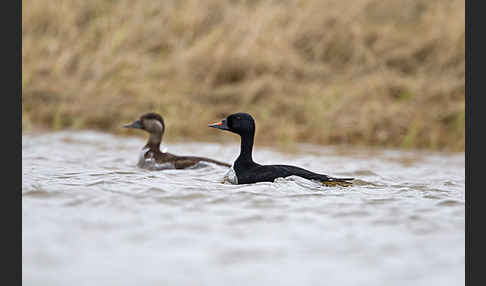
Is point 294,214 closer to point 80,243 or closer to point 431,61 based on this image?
point 80,243

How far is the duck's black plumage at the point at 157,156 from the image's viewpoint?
737cm

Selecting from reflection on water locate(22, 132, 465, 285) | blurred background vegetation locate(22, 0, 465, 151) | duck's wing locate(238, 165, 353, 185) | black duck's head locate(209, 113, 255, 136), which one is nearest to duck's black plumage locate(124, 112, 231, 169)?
reflection on water locate(22, 132, 465, 285)

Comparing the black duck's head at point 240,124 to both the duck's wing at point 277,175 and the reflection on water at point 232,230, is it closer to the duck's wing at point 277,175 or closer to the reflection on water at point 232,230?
the reflection on water at point 232,230

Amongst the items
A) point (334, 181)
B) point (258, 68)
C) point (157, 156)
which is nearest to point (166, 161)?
point (157, 156)

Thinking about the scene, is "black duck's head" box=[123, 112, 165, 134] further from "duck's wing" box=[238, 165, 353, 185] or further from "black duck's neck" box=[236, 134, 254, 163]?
"duck's wing" box=[238, 165, 353, 185]

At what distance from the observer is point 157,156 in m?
7.71

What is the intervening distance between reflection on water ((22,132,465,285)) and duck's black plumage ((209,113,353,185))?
3.8 inches

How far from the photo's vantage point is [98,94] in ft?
38.9

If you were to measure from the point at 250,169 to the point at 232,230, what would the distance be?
6.34ft

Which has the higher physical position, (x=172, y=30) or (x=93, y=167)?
(x=172, y=30)

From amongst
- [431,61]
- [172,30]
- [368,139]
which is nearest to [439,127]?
[368,139]

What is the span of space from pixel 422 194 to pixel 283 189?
1218 millimetres

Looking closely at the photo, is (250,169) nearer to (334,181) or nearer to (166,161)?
(334,181)

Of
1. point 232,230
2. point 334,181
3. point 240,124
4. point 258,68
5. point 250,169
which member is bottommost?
point 232,230
